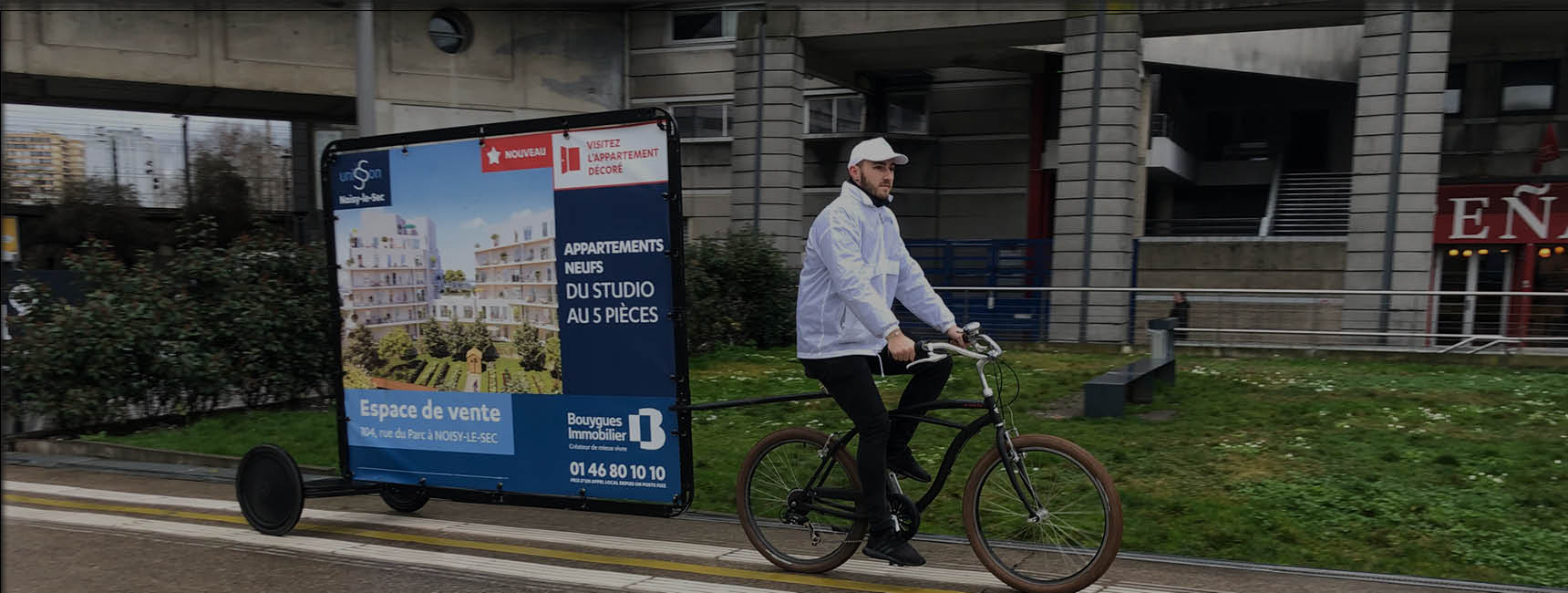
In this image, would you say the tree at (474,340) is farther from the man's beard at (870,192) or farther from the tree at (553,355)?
the man's beard at (870,192)

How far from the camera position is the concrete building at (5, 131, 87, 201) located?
22.7 meters

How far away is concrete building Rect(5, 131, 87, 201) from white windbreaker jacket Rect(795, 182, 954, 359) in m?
22.9

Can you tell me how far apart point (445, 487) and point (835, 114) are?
21625 millimetres

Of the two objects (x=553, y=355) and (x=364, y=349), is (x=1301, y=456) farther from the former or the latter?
(x=364, y=349)

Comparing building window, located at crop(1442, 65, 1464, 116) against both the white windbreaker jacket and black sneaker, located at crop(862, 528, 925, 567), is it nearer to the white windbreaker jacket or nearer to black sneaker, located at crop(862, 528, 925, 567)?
the white windbreaker jacket

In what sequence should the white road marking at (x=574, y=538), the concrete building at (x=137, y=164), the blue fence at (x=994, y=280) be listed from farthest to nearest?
the concrete building at (x=137, y=164) → the blue fence at (x=994, y=280) → the white road marking at (x=574, y=538)

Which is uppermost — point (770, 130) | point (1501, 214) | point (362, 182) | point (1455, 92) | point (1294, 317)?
point (1455, 92)

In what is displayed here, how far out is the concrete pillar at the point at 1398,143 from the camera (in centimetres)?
1688

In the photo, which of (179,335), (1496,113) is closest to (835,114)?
(1496,113)

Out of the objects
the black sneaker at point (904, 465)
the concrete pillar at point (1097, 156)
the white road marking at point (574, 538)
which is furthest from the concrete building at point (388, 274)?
Result: the concrete pillar at point (1097, 156)

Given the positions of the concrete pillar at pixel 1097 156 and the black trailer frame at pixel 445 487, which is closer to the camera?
the black trailer frame at pixel 445 487

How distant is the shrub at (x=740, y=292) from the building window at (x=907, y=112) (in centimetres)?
891

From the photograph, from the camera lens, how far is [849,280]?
468cm

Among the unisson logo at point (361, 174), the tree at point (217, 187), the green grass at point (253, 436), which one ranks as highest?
the tree at point (217, 187)
